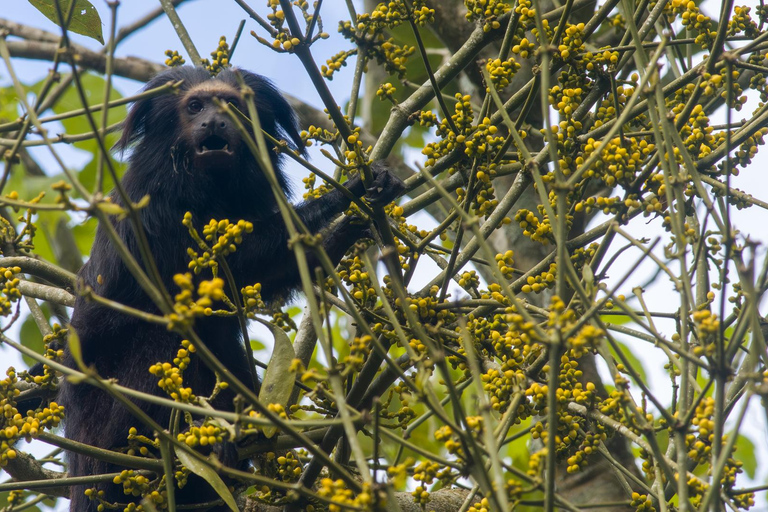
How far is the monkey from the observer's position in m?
3.70

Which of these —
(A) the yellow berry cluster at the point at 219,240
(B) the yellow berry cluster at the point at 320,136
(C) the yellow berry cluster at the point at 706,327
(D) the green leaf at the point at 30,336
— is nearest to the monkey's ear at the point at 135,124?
(D) the green leaf at the point at 30,336

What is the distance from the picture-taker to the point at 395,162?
5.62 meters

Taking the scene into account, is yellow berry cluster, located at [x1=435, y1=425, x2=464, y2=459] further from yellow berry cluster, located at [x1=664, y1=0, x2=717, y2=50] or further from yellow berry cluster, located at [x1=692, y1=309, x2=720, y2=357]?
yellow berry cluster, located at [x1=664, y1=0, x2=717, y2=50]

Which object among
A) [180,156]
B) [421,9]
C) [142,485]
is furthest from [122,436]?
[421,9]

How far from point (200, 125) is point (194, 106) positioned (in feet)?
1.56

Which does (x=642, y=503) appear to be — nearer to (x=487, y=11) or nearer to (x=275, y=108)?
(x=487, y=11)

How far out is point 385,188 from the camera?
315cm

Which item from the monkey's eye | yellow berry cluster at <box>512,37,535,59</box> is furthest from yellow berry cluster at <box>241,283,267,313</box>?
the monkey's eye

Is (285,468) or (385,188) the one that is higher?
(385,188)

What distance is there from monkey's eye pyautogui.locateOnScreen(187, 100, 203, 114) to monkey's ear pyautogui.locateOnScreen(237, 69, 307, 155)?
1.53 feet

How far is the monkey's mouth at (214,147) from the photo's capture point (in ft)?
13.1

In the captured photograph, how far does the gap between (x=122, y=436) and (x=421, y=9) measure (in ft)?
7.13

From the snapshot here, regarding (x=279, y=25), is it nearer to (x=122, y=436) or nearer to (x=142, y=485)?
(x=142, y=485)

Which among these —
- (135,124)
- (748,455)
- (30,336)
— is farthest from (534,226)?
(748,455)
